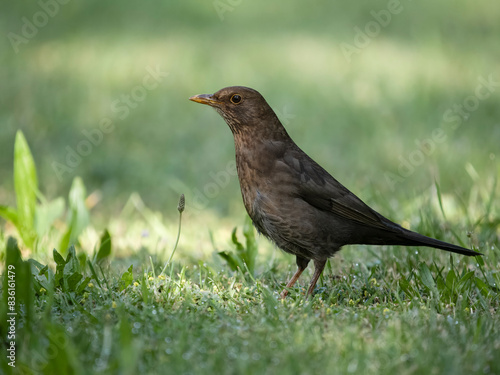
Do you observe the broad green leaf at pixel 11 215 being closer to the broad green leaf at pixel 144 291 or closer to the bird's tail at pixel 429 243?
the broad green leaf at pixel 144 291

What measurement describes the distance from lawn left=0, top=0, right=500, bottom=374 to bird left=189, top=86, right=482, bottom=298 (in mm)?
239

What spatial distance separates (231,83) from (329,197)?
5258mm

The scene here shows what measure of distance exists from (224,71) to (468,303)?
21.8 ft

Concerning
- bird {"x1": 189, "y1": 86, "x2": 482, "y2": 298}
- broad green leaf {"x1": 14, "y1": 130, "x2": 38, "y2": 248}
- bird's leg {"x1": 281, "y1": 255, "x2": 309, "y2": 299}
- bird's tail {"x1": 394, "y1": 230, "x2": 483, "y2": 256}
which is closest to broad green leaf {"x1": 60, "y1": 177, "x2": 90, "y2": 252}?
broad green leaf {"x1": 14, "y1": 130, "x2": 38, "y2": 248}

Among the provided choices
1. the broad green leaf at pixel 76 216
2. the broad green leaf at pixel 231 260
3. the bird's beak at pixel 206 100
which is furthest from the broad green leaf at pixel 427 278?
the broad green leaf at pixel 76 216

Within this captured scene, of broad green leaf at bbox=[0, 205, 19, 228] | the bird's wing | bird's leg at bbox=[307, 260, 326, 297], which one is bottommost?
broad green leaf at bbox=[0, 205, 19, 228]

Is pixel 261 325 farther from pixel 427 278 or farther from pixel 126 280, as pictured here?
pixel 427 278

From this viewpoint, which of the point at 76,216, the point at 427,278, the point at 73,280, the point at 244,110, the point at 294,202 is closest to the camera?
the point at 73,280

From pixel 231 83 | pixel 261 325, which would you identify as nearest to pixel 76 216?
pixel 261 325

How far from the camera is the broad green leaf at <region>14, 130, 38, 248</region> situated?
15.3ft

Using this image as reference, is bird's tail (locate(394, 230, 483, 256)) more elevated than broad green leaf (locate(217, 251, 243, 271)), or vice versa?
bird's tail (locate(394, 230, 483, 256))

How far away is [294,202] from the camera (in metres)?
3.92

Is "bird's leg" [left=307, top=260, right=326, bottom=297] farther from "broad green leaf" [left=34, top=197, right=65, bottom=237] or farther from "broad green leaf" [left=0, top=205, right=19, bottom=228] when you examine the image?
"broad green leaf" [left=0, top=205, right=19, bottom=228]

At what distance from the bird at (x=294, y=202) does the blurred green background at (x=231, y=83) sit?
1559mm
